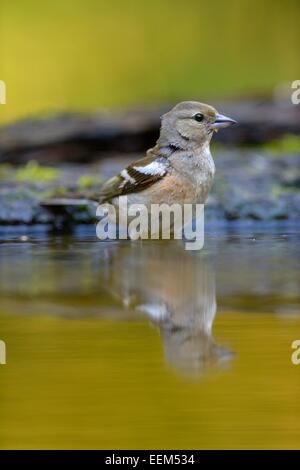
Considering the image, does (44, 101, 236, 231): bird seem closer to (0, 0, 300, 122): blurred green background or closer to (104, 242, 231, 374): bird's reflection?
(104, 242, 231, 374): bird's reflection

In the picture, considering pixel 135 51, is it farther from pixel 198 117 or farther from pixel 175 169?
pixel 175 169

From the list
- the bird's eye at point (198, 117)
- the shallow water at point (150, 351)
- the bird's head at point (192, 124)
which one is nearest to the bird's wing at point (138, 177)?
the bird's head at point (192, 124)

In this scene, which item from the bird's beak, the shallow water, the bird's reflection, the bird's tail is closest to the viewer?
the shallow water

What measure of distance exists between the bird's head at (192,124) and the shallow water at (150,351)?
122cm

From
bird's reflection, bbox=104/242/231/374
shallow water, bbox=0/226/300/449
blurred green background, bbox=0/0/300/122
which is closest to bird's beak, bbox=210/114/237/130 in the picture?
bird's reflection, bbox=104/242/231/374

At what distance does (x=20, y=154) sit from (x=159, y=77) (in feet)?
16.2

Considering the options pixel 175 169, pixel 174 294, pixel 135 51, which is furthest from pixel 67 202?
pixel 135 51

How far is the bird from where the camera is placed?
6.09 m

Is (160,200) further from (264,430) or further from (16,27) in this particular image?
(16,27)

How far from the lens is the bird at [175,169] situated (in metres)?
6.09

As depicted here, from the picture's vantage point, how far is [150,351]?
10.9ft

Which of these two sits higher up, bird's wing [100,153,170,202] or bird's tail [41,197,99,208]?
bird's tail [41,197,99,208]

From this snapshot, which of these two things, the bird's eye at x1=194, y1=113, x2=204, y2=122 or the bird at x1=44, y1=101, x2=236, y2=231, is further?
the bird's eye at x1=194, y1=113, x2=204, y2=122

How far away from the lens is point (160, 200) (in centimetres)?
611
